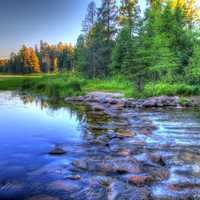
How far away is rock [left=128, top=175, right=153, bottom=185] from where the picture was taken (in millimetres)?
5281

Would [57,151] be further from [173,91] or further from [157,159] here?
[173,91]

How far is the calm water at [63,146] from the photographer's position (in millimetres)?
5148

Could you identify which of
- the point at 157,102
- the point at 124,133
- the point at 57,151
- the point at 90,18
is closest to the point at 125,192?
the point at 57,151

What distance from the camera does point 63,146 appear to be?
8102 millimetres

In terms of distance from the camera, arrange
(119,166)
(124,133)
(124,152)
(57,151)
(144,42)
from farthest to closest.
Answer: (144,42)
(124,133)
(57,151)
(124,152)
(119,166)

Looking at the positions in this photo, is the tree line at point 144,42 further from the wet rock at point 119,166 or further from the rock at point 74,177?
the rock at point 74,177

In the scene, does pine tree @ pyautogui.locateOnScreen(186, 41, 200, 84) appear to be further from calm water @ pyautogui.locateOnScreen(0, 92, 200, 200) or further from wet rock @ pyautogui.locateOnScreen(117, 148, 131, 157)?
wet rock @ pyautogui.locateOnScreen(117, 148, 131, 157)

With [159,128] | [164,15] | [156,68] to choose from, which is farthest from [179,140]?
[164,15]

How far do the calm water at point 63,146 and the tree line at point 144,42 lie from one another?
931 centimetres

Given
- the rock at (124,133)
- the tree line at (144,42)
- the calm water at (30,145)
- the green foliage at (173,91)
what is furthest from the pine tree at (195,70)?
the rock at (124,133)

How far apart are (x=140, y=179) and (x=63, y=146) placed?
3.39m

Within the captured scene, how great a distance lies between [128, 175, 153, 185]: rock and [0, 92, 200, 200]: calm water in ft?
0.76

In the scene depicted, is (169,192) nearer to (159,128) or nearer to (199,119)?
(159,128)

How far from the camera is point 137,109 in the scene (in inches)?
625
